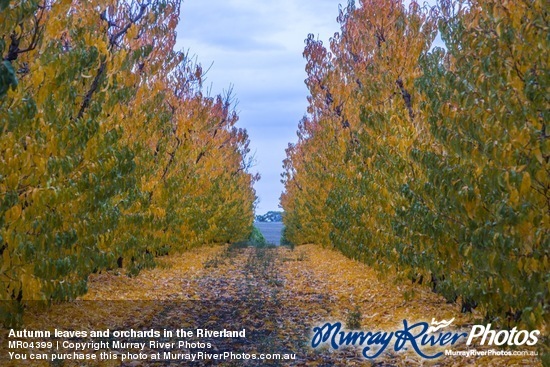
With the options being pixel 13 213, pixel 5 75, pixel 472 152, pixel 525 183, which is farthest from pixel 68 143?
pixel 525 183

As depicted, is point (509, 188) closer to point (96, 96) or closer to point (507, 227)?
point (507, 227)

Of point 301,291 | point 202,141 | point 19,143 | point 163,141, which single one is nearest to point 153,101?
point 163,141

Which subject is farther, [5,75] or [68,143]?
[68,143]

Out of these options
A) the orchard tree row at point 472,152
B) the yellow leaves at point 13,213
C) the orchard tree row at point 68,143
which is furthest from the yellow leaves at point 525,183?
the yellow leaves at point 13,213

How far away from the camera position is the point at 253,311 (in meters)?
11.3

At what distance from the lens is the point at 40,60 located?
639 cm

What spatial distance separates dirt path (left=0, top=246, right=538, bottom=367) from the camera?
7.75m

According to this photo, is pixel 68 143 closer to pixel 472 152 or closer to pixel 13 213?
pixel 13 213

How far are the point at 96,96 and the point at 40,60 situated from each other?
209 cm

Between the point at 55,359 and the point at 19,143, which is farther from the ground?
the point at 19,143

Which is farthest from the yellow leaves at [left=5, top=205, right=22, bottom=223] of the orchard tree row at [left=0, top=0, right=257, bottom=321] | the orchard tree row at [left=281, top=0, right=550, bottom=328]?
the orchard tree row at [left=281, top=0, right=550, bottom=328]

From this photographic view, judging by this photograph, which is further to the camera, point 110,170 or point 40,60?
point 110,170

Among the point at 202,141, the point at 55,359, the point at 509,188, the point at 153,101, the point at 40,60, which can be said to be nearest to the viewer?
the point at 509,188

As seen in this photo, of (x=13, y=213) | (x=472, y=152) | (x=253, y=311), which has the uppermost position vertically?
(x=472, y=152)
